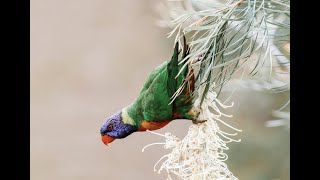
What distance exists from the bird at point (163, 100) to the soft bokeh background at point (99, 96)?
26 cm

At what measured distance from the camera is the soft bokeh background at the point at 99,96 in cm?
122

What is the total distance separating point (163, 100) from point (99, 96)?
0.52 meters

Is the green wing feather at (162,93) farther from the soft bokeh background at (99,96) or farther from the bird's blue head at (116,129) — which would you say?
the soft bokeh background at (99,96)

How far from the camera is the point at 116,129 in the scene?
35.9 inches

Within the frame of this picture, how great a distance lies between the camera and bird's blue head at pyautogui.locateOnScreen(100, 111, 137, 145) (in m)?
0.90

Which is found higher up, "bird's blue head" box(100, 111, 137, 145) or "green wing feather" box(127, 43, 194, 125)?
"green wing feather" box(127, 43, 194, 125)

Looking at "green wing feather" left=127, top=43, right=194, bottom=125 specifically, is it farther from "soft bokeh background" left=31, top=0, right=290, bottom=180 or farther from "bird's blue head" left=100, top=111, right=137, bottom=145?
"soft bokeh background" left=31, top=0, right=290, bottom=180

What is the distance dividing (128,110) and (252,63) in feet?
0.84

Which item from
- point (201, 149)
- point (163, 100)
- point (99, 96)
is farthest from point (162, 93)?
point (99, 96)

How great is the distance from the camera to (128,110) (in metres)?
0.90

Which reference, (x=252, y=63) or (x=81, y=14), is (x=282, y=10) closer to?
(x=252, y=63)

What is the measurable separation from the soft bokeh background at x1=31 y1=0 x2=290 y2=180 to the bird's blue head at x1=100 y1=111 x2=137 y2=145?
0.72 ft

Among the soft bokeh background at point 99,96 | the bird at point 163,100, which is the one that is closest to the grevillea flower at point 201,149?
the bird at point 163,100

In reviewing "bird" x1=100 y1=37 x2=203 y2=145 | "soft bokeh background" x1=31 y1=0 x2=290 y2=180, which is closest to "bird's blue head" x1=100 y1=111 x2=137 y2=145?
"bird" x1=100 y1=37 x2=203 y2=145
